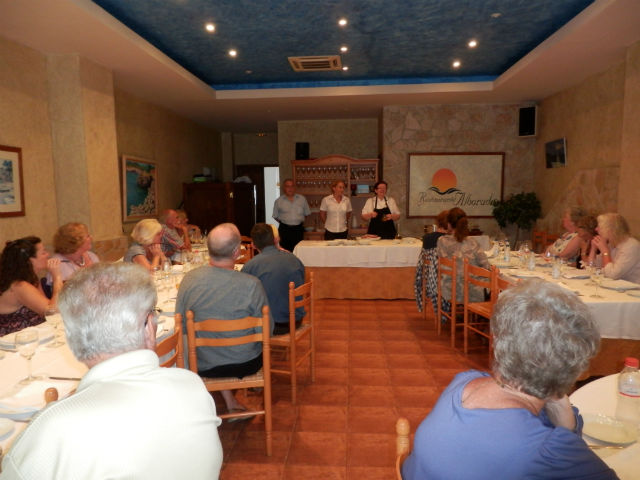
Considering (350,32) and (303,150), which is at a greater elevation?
(350,32)

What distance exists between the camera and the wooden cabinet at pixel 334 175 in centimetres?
902

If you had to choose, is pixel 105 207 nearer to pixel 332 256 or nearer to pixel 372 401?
pixel 332 256

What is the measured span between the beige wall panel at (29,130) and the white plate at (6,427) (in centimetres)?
375

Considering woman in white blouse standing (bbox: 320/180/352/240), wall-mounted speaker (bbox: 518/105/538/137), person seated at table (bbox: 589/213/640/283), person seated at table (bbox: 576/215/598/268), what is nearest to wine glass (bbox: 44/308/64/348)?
person seated at table (bbox: 589/213/640/283)

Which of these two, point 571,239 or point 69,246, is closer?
A: point 69,246

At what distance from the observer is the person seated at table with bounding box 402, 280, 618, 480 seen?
1.03 meters

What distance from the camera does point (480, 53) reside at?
6.16 m

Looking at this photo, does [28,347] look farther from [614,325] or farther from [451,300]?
A: [451,300]

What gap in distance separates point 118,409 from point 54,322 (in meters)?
2.13

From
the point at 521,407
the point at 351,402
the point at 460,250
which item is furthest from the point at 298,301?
the point at 521,407

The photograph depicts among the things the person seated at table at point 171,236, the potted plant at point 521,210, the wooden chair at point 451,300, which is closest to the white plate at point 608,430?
the wooden chair at point 451,300

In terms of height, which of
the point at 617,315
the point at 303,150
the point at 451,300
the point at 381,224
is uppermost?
the point at 303,150

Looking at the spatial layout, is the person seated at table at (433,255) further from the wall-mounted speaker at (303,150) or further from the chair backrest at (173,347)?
the wall-mounted speaker at (303,150)

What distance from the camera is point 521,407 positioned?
44.5 inches
